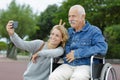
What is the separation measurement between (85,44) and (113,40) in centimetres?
3037

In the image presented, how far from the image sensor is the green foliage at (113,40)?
109 feet

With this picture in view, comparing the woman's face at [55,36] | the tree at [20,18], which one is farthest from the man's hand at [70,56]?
the tree at [20,18]

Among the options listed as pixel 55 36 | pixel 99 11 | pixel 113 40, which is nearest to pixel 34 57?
pixel 55 36

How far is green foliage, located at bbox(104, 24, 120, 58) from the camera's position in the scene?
3316 centimetres

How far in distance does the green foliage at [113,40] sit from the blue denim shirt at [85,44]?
28253mm

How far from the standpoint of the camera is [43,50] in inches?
188

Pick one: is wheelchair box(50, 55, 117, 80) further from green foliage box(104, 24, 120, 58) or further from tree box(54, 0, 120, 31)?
tree box(54, 0, 120, 31)

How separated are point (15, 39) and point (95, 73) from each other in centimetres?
97

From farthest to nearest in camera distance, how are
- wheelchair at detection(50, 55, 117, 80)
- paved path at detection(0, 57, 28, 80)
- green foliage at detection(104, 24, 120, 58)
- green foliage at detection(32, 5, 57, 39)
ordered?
green foliage at detection(32, 5, 57, 39) < green foliage at detection(104, 24, 120, 58) < paved path at detection(0, 57, 28, 80) < wheelchair at detection(50, 55, 117, 80)

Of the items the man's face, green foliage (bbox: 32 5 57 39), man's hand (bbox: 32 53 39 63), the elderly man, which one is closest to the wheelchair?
the elderly man

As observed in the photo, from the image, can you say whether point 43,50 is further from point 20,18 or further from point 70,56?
point 20,18

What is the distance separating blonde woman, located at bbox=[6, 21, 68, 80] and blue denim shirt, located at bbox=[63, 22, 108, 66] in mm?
108

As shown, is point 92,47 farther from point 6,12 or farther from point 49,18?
point 49,18

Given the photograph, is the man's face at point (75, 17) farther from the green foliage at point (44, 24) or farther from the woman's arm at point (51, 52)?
the green foliage at point (44, 24)
